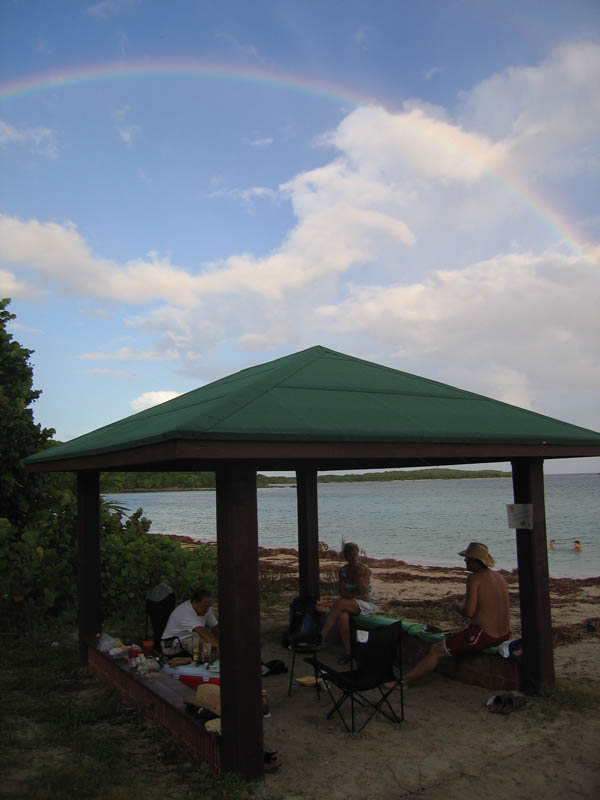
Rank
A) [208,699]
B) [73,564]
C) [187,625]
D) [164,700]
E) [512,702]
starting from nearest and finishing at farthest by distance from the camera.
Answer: [208,699]
[164,700]
[512,702]
[187,625]
[73,564]

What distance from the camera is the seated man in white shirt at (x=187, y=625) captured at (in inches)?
229

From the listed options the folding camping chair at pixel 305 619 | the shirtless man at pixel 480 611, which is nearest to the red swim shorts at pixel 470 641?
the shirtless man at pixel 480 611

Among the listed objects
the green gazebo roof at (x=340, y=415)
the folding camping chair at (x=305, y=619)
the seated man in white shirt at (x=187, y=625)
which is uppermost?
the green gazebo roof at (x=340, y=415)

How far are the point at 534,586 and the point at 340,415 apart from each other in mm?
2652

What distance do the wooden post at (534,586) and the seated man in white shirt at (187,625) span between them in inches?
112

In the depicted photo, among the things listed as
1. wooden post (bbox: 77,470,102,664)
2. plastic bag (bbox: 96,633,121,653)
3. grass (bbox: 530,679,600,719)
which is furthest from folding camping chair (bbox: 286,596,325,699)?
grass (bbox: 530,679,600,719)

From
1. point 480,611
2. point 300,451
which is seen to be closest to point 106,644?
point 480,611

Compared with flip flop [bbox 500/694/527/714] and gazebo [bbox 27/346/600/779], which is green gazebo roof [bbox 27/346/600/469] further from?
flip flop [bbox 500/694/527/714]

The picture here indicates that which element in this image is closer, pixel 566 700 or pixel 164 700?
pixel 164 700

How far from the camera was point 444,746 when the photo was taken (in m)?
4.51

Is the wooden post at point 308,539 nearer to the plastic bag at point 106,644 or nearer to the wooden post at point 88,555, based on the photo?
the wooden post at point 88,555

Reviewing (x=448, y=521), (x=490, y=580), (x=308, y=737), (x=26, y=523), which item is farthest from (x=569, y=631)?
(x=448, y=521)

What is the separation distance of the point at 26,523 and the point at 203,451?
8.70 metres

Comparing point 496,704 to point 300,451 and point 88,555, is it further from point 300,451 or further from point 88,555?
point 88,555
